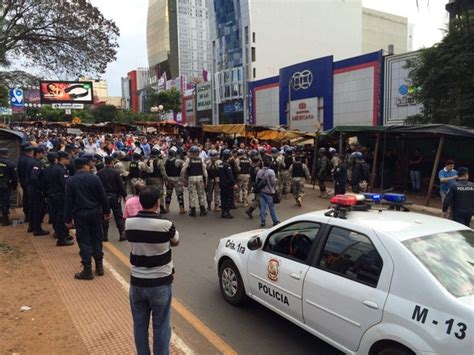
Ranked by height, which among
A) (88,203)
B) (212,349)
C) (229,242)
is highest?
(88,203)

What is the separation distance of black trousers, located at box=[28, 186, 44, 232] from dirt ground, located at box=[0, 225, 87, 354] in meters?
1.46

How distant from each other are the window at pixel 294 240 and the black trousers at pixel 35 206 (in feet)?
19.3

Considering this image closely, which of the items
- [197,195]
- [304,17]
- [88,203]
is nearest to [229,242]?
[88,203]

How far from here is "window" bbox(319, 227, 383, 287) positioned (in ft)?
11.2

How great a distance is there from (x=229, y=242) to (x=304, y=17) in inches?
2255

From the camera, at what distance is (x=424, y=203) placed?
12.9m

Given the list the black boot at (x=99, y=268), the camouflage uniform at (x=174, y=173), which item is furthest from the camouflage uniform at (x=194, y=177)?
the black boot at (x=99, y=268)

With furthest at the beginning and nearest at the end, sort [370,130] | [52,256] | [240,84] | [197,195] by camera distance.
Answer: [240,84] < [370,130] < [197,195] < [52,256]

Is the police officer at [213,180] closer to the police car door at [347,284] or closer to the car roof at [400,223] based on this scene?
the car roof at [400,223]

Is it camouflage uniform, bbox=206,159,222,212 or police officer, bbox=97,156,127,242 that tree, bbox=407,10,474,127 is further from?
police officer, bbox=97,156,127,242

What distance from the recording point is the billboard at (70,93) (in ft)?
104

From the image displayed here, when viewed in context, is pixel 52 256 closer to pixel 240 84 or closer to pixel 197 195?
pixel 197 195

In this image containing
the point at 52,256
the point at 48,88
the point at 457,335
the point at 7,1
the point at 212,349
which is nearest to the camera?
the point at 457,335

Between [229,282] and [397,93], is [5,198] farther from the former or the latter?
[397,93]
